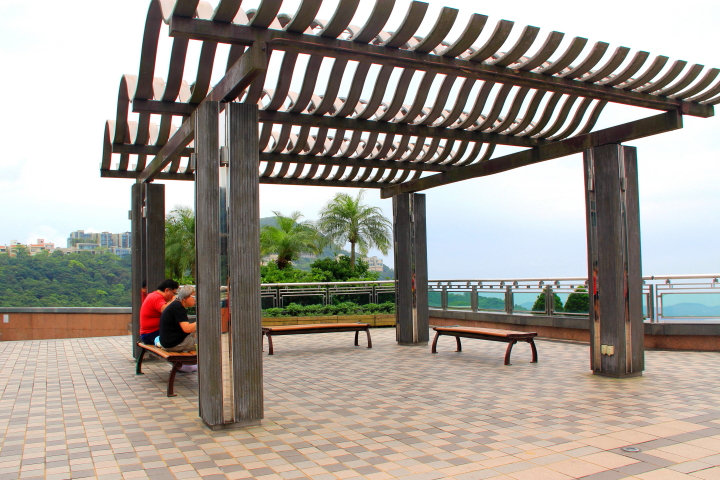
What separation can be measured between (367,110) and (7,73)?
41821mm

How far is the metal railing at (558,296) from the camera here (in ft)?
34.4

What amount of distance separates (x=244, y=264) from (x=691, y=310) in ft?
29.7

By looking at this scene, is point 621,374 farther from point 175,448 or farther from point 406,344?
point 175,448

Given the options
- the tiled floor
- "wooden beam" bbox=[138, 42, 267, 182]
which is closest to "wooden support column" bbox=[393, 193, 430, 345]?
the tiled floor

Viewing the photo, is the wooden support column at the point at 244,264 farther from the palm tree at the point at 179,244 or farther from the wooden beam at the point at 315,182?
the palm tree at the point at 179,244

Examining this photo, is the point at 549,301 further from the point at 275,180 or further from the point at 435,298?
the point at 275,180

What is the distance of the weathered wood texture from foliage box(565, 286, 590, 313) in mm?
8549

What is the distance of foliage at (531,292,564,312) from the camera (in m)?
12.6

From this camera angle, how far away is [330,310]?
55.7 feet

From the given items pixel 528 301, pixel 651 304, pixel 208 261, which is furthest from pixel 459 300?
pixel 208 261

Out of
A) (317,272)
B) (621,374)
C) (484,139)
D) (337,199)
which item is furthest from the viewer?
(337,199)

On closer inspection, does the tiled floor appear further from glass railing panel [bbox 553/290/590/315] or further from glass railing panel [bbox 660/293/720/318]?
glass railing panel [bbox 553/290/590/315]

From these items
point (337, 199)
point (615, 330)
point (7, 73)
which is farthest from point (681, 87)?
point (7, 73)

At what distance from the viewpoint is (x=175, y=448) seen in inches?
194
